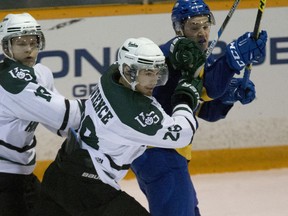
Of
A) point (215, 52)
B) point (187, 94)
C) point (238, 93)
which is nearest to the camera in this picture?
point (187, 94)

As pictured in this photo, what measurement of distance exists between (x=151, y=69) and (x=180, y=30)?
0.53 metres

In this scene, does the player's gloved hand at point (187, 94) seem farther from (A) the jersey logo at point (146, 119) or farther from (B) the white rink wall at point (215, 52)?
(B) the white rink wall at point (215, 52)

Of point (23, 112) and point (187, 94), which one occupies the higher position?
point (187, 94)

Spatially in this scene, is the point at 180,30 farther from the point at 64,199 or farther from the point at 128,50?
the point at 64,199

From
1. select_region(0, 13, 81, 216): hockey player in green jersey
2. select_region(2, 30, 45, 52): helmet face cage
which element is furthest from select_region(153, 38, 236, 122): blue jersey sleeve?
select_region(2, 30, 45, 52): helmet face cage

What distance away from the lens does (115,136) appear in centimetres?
336

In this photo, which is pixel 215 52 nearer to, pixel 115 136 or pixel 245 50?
pixel 245 50

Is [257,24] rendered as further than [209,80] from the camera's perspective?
No

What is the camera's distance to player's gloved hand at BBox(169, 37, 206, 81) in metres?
3.57

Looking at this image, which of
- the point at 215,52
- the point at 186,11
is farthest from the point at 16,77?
the point at 215,52

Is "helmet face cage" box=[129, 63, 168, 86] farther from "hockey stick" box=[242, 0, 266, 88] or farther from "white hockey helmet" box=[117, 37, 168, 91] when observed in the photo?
"hockey stick" box=[242, 0, 266, 88]

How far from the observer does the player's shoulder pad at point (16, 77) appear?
3.53m

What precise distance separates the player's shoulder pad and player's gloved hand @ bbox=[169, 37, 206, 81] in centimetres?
55

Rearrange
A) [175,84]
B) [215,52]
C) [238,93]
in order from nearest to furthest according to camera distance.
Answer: [175,84] < [238,93] < [215,52]
